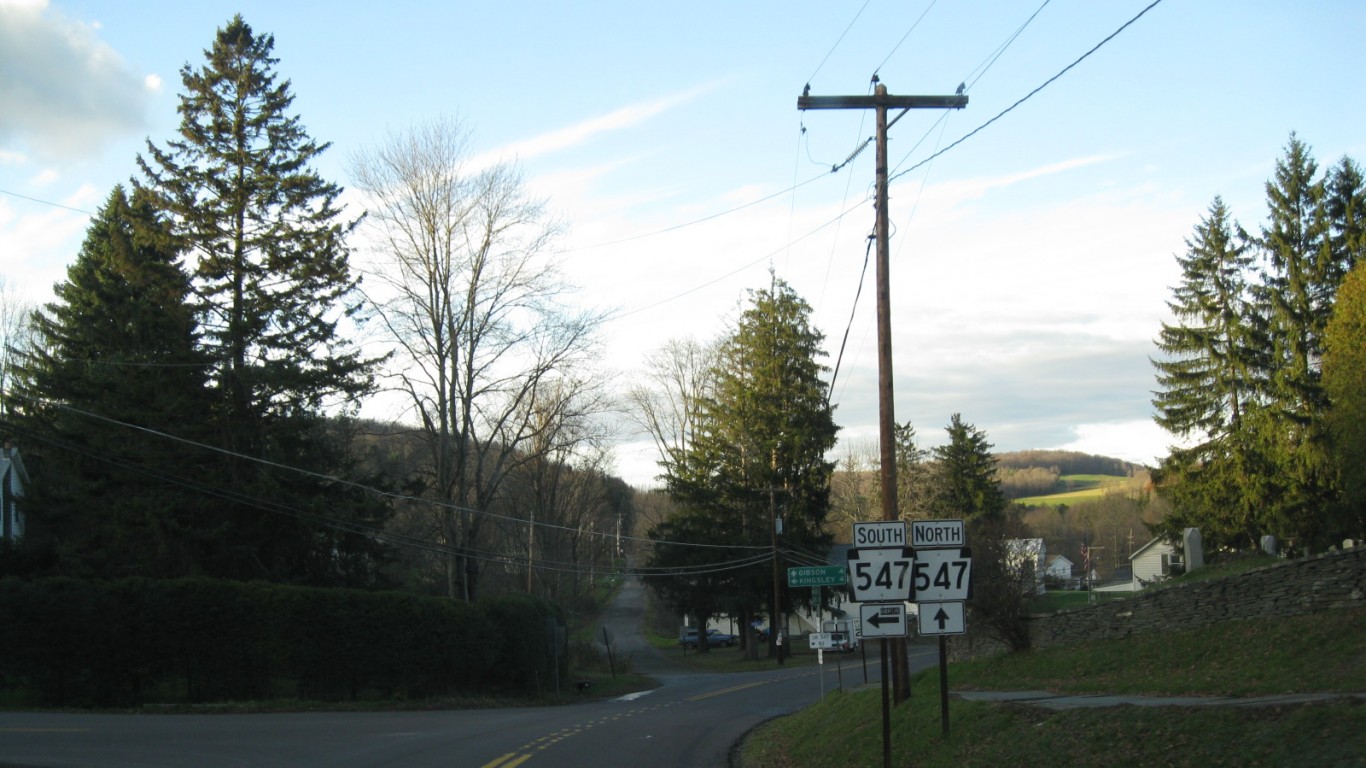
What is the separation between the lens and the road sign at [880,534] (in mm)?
11906

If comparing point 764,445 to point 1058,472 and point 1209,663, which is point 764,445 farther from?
point 1058,472

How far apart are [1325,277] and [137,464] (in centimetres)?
4111

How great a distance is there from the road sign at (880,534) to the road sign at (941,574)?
13.0 inches

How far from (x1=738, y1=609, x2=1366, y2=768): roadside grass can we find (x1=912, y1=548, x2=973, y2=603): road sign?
1.85 metres

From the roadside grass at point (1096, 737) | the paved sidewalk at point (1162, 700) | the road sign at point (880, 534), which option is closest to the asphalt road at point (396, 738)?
the roadside grass at point (1096, 737)

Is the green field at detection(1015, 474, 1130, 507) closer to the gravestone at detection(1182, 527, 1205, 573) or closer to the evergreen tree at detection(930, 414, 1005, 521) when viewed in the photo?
the evergreen tree at detection(930, 414, 1005, 521)

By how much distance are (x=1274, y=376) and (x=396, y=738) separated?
109 feet

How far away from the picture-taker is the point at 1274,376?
37156mm

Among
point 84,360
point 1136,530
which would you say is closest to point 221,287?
point 84,360

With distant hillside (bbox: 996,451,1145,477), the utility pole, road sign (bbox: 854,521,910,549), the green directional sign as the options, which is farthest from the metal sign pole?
distant hillside (bbox: 996,451,1145,477)

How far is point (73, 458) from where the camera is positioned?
32.1 meters

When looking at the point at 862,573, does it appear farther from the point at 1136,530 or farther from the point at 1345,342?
the point at 1136,530

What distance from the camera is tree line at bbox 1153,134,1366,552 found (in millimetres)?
34875

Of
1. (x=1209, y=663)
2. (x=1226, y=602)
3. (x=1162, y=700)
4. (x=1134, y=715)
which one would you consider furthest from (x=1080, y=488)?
(x=1134, y=715)
